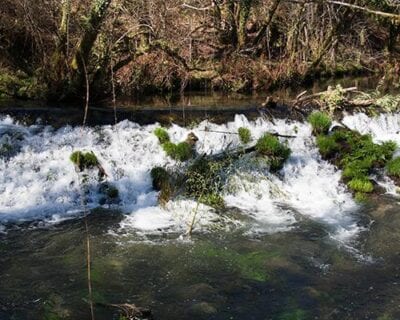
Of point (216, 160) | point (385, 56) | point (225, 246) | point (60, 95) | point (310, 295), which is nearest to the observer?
point (310, 295)

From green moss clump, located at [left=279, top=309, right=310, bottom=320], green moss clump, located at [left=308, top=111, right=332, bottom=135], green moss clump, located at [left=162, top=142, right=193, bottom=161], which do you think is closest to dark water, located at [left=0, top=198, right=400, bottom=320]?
green moss clump, located at [left=279, top=309, right=310, bottom=320]

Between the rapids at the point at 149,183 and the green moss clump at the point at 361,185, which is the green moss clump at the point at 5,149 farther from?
the green moss clump at the point at 361,185

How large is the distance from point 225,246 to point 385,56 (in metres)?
15.8

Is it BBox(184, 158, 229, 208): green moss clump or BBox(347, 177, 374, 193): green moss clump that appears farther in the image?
BBox(347, 177, 374, 193): green moss clump

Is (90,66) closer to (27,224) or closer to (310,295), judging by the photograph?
(27,224)

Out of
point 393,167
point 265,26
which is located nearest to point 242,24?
point 265,26

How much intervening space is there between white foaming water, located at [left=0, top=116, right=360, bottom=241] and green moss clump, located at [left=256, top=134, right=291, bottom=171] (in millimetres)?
204

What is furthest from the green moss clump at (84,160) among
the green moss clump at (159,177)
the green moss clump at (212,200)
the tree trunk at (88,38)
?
the green moss clump at (212,200)

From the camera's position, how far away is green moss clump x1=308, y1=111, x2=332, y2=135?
1122 centimetres

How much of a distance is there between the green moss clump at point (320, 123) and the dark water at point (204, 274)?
3.63 m

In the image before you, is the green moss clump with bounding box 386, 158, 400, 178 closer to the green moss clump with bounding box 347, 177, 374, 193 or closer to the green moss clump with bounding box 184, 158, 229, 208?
the green moss clump with bounding box 347, 177, 374, 193

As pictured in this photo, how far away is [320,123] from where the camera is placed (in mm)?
11211

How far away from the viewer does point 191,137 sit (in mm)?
10445

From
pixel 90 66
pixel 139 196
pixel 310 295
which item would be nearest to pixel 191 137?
pixel 139 196
